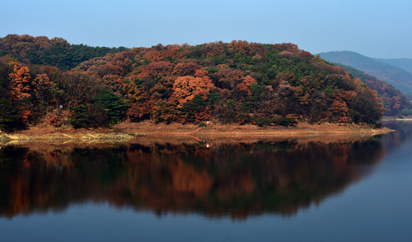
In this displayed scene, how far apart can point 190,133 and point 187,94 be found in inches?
223

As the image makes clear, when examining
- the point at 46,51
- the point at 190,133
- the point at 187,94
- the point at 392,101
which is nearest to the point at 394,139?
the point at 190,133

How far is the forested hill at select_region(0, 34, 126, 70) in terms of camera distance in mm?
69125

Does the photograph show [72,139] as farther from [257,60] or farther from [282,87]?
[257,60]

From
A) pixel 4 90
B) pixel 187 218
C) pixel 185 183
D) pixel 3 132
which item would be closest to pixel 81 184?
pixel 185 183

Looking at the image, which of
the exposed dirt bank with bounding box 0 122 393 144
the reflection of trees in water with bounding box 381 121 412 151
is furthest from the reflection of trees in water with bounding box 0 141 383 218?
the exposed dirt bank with bounding box 0 122 393 144

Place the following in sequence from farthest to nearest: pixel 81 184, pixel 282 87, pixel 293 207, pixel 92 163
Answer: pixel 282 87, pixel 92 163, pixel 81 184, pixel 293 207

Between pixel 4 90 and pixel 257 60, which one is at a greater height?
pixel 257 60

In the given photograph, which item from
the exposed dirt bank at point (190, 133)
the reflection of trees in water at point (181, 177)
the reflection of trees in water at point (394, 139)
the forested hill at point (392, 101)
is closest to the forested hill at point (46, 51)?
the exposed dirt bank at point (190, 133)

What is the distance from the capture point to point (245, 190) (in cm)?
1617

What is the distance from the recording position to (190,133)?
4203 cm

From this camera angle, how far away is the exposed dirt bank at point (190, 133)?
36.2 m

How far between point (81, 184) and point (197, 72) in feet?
107

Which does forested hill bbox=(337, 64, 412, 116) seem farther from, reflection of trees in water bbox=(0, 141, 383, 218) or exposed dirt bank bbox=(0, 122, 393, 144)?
reflection of trees in water bbox=(0, 141, 383, 218)

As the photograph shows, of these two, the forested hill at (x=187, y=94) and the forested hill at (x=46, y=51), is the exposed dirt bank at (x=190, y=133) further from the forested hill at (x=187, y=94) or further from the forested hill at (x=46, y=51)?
the forested hill at (x=46, y=51)
